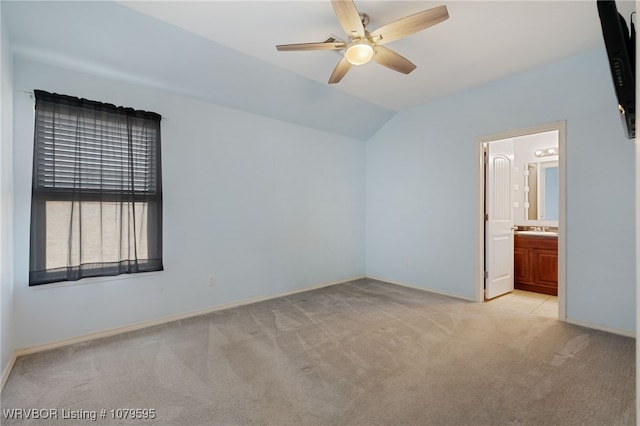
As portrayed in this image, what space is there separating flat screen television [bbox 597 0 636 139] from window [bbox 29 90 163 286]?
342 centimetres

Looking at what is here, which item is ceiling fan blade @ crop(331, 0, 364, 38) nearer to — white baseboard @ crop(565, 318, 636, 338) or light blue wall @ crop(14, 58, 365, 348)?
light blue wall @ crop(14, 58, 365, 348)

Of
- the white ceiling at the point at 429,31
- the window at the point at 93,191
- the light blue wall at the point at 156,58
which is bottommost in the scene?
the window at the point at 93,191

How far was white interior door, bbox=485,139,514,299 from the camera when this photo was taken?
12.6ft

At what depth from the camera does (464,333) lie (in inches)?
110

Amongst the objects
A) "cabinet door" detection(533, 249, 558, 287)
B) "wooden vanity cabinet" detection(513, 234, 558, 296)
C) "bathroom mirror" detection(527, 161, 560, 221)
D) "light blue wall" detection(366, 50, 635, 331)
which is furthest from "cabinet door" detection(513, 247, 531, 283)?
"light blue wall" detection(366, 50, 635, 331)

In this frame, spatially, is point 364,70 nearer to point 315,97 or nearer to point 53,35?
point 315,97

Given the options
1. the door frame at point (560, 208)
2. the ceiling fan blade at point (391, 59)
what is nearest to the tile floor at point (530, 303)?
the door frame at point (560, 208)

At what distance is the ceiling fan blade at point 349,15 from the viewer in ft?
5.72

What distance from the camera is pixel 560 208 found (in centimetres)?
310

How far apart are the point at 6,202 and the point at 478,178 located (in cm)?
467

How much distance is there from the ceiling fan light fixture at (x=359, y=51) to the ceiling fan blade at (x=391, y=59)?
9 centimetres

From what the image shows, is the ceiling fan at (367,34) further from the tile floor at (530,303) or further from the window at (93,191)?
the tile floor at (530,303)

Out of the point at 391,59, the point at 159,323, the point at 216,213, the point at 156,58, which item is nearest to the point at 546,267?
the point at 391,59

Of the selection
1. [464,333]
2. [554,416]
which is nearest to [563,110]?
[464,333]
